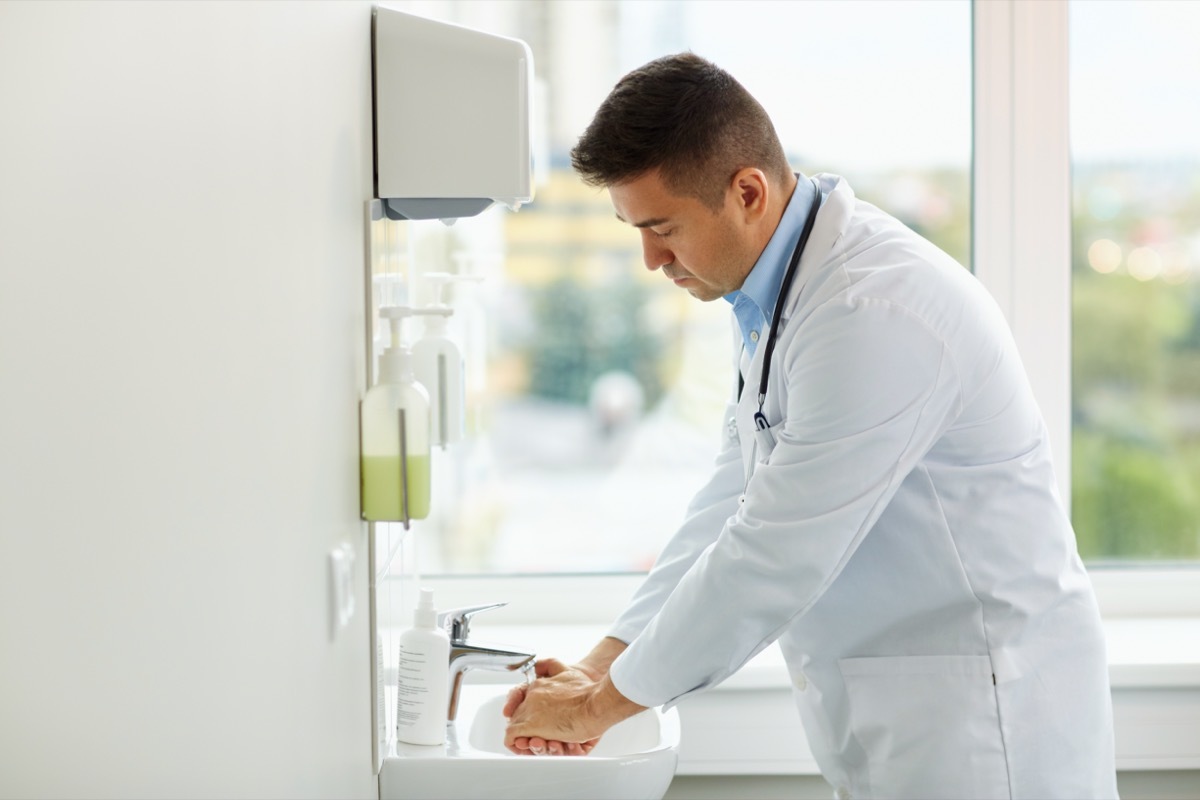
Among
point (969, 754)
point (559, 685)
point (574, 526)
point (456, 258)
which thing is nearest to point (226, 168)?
point (559, 685)

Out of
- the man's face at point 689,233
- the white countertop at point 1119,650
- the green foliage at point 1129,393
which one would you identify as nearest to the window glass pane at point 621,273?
the white countertop at point 1119,650

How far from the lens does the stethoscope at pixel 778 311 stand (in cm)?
128

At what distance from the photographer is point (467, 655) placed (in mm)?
1391

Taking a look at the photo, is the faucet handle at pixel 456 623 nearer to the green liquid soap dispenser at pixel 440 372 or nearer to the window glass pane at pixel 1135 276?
the green liquid soap dispenser at pixel 440 372

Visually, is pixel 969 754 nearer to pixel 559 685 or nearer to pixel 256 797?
pixel 559 685

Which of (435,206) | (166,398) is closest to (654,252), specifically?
(435,206)

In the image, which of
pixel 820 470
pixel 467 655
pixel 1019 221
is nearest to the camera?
pixel 820 470

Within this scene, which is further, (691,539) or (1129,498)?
(1129,498)

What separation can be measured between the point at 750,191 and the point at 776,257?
9 centimetres

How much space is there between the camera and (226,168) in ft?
2.42

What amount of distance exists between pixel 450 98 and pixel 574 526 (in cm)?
112

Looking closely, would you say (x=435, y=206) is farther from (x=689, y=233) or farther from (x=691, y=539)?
(x=691, y=539)

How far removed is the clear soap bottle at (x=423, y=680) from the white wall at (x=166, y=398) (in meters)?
0.28

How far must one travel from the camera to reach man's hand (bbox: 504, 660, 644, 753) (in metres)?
1.31
